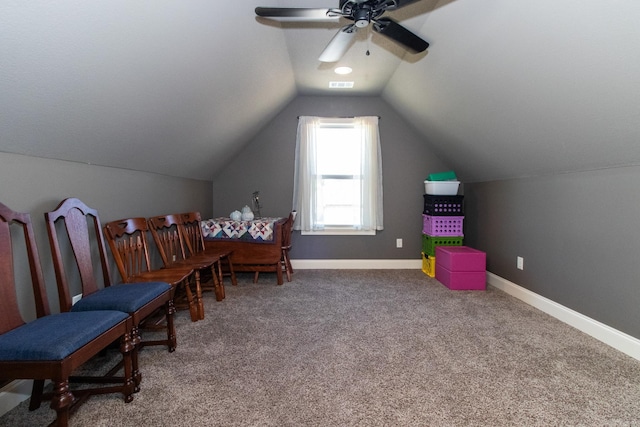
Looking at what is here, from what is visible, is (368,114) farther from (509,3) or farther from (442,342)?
(442,342)

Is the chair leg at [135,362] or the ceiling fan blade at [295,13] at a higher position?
the ceiling fan blade at [295,13]

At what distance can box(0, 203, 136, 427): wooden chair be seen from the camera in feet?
3.82

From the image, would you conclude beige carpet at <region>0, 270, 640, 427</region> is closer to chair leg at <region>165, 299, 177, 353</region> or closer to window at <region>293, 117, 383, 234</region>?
chair leg at <region>165, 299, 177, 353</region>

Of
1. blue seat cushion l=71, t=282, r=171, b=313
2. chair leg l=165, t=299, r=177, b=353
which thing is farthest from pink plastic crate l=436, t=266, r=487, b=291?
blue seat cushion l=71, t=282, r=171, b=313

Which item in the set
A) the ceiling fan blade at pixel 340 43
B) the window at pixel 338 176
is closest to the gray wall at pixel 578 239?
the window at pixel 338 176

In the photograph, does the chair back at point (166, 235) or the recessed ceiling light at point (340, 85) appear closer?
the chair back at point (166, 235)

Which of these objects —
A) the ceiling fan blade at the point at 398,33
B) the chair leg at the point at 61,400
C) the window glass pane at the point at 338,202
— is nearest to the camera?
the chair leg at the point at 61,400

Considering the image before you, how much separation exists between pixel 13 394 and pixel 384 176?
4.13m

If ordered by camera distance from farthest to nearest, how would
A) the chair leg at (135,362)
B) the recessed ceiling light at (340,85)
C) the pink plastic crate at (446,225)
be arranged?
the pink plastic crate at (446,225) → the recessed ceiling light at (340,85) → the chair leg at (135,362)

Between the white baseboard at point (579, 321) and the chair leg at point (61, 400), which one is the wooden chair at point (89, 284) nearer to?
the chair leg at point (61, 400)

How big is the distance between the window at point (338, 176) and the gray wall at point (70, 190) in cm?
177

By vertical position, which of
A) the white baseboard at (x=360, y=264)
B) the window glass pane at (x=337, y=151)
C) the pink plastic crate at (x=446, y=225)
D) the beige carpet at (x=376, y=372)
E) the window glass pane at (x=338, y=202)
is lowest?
the beige carpet at (x=376, y=372)

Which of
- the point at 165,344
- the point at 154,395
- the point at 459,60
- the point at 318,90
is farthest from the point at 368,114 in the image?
the point at 154,395

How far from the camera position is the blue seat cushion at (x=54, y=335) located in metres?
1.17
